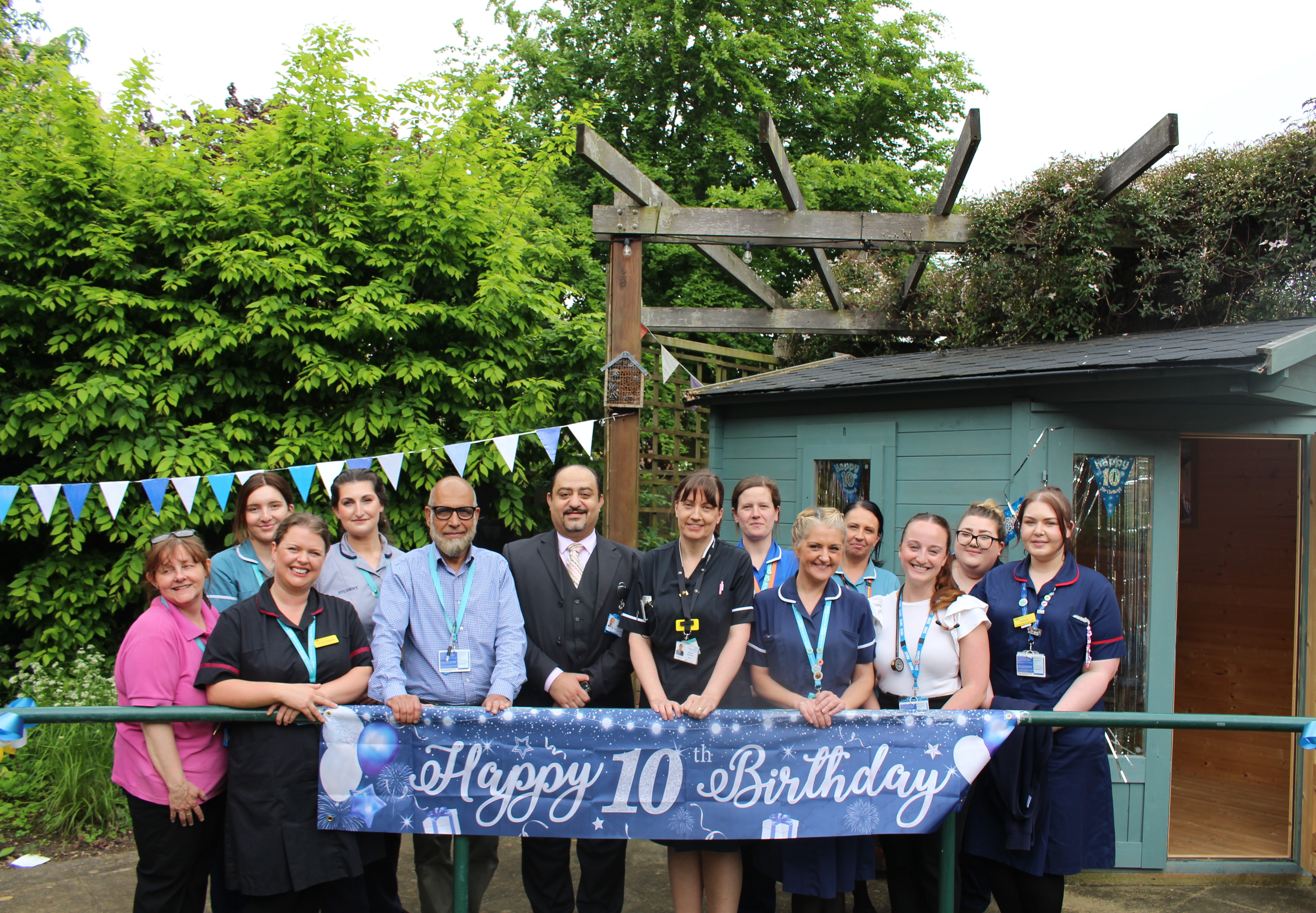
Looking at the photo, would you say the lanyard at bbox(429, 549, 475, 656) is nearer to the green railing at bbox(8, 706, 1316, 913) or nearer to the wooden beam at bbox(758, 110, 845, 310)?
the green railing at bbox(8, 706, 1316, 913)

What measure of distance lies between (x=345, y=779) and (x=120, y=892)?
2.23 metres

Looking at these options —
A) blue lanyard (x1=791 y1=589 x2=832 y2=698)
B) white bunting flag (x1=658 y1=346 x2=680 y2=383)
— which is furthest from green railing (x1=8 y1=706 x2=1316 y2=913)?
white bunting flag (x1=658 y1=346 x2=680 y2=383)

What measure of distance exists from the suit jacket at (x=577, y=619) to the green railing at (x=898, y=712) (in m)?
0.70

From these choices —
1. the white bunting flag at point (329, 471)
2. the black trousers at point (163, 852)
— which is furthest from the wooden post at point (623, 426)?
the black trousers at point (163, 852)

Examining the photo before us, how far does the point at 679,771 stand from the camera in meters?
2.94

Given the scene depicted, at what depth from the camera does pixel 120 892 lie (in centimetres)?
414

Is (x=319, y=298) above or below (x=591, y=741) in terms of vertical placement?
above

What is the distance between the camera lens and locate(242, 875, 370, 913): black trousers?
2812mm

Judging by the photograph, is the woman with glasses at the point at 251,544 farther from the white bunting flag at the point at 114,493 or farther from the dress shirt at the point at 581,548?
the white bunting flag at the point at 114,493

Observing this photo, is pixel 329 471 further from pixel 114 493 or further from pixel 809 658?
pixel 809 658

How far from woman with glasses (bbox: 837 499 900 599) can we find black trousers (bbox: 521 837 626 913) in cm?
147

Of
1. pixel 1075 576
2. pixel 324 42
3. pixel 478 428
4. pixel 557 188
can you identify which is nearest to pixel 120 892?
pixel 478 428

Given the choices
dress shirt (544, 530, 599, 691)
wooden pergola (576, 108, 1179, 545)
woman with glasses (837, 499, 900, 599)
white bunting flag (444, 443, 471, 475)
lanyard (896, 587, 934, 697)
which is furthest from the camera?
white bunting flag (444, 443, 471, 475)

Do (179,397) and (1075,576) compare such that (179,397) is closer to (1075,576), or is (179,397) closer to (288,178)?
(288,178)
